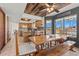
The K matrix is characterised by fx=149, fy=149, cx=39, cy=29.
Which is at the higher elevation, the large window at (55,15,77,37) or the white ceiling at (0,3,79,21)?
the white ceiling at (0,3,79,21)

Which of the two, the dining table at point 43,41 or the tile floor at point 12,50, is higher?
the dining table at point 43,41

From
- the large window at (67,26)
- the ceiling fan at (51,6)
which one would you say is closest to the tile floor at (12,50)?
the large window at (67,26)

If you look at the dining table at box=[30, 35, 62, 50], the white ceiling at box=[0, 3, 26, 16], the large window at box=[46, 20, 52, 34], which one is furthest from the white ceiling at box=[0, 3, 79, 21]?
the dining table at box=[30, 35, 62, 50]

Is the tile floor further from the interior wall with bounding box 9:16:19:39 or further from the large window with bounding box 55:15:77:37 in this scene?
the large window with bounding box 55:15:77:37

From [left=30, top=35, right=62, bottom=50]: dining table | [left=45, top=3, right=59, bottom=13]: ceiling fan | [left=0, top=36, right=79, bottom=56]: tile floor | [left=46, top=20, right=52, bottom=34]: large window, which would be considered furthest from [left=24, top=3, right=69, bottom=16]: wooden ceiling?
[left=0, top=36, right=79, bottom=56]: tile floor

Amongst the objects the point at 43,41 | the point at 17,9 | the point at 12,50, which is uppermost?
the point at 17,9

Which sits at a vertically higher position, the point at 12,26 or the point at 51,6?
the point at 51,6

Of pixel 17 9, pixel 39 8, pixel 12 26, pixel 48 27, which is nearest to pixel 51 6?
pixel 39 8

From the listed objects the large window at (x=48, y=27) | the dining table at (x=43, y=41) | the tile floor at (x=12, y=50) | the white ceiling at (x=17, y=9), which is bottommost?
the tile floor at (x=12, y=50)

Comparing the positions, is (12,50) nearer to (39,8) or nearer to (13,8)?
(13,8)

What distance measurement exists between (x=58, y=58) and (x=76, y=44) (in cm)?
40

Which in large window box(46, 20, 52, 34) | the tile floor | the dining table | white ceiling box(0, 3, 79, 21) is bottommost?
the tile floor

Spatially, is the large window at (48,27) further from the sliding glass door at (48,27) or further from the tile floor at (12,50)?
the tile floor at (12,50)

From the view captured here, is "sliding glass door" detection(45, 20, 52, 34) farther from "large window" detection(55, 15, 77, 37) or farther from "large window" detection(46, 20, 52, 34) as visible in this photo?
"large window" detection(55, 15, 77, 37)
